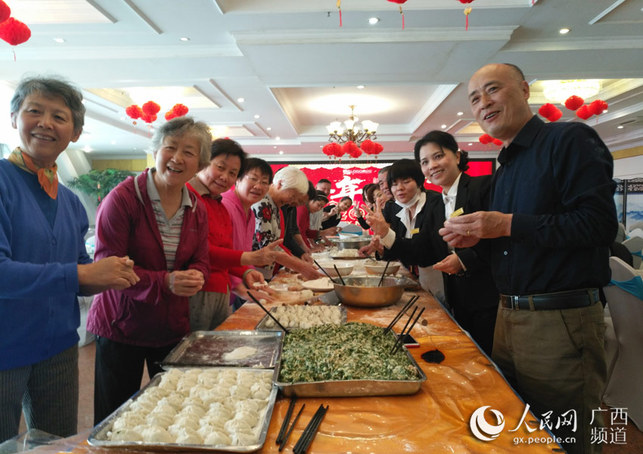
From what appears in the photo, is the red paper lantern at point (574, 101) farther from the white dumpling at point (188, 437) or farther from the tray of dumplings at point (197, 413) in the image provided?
the white dumpling at point (188, 437)

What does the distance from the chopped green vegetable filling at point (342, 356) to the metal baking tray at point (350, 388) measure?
20mm

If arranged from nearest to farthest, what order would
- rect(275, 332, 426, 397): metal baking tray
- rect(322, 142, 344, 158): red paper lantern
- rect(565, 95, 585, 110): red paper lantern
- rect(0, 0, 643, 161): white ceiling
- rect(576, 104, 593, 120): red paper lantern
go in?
1. rect(275, 332, 426, 397): metal baking tray
2. rect(0, 0, 643, 161): white ceiling
3. rect(565, 95, 585, 110): red paper lantern
4. rect(576, 104, 593, 120): red paper lantern
5. rect(322, 142, 344, 158): red paper lantern

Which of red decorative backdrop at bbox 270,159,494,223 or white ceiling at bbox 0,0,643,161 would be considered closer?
white ceiling at bbox 0,0,643,161

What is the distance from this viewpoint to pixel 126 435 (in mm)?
750

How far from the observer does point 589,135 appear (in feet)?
4.00

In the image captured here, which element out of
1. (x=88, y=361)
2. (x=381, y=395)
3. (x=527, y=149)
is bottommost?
(x=88, y=361)

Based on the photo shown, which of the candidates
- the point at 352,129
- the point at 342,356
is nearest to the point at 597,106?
the point at 352,129

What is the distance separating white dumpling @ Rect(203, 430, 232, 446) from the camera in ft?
2.43

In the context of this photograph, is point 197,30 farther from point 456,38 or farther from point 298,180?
point 456,38

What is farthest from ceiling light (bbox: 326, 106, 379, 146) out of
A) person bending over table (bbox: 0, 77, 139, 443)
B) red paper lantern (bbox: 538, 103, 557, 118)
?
person bending over table (bbox: 0, 77, 139, 443)

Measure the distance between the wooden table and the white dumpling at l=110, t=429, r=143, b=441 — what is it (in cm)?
3

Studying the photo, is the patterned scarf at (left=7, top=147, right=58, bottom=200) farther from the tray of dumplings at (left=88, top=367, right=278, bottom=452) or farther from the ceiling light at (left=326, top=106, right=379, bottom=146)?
the ceiling light at (left=326, top=106, right=379, bottom=146)

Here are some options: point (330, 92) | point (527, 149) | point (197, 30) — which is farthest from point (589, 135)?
point (330, 92)

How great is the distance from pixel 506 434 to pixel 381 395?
0.29m
